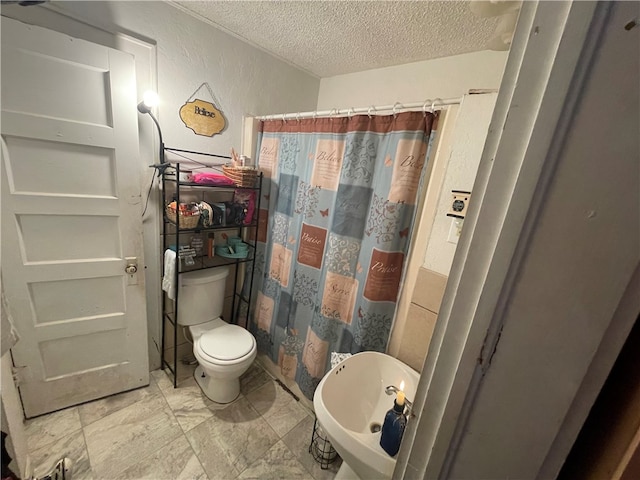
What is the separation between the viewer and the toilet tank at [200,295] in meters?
Result: 1.62

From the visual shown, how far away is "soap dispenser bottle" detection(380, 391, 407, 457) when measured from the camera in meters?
0.81

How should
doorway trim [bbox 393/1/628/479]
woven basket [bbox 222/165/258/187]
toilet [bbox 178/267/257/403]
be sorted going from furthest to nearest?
woven basket [bbox 222/165/258/187] → toilet [bbox 178/267/257/403] → doorway trim [bbox 393/1/628/479]

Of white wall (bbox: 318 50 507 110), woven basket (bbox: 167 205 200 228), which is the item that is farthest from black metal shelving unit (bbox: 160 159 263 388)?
white wall (bbox: 318 50 507 110)

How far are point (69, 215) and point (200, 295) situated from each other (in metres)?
0.79

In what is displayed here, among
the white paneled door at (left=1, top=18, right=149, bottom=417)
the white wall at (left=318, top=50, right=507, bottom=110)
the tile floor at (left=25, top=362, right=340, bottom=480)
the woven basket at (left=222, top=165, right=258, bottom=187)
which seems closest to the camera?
the white paneled door at (left=1, top=18, right=149, bottom=417)

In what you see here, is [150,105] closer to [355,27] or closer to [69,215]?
[69,215]

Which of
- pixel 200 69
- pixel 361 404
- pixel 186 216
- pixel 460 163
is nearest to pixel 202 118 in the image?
pixel 200 69

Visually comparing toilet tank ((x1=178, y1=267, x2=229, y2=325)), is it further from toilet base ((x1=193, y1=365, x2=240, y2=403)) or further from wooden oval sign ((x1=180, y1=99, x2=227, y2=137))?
wooden oval sign ((x1=180, y1=99, x2=227, y2=137))

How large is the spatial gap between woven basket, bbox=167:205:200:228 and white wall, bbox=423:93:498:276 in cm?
128

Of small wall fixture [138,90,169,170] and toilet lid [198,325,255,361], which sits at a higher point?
small wall fixture [138,90,169,170]

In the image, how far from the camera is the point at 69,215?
125 cm

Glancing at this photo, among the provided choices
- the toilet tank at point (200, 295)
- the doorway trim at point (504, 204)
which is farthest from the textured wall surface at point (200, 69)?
the doorway trim at point (504, 204)

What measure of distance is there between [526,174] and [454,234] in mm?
733

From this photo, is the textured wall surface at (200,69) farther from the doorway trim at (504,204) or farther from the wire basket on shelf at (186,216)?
the doorway trim at (504,204)
